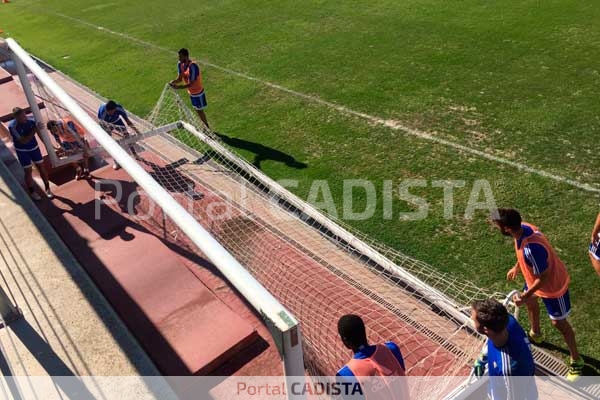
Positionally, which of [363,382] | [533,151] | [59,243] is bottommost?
[59,243]

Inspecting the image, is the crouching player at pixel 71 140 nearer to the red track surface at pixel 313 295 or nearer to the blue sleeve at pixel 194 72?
the red track surface at pixel 313 295

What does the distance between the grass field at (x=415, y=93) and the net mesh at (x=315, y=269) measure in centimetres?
56

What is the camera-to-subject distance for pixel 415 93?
421 inches

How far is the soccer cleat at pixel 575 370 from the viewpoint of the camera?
16.3 ft

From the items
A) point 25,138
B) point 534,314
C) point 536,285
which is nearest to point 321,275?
point 534,314

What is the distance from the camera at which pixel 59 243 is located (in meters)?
7.39

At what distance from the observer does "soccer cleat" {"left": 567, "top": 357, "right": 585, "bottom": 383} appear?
16.3 ft

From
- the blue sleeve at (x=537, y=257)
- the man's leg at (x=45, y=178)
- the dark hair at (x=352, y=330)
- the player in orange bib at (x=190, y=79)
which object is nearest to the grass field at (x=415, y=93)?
the player in orange bib at (x=190, y=79)

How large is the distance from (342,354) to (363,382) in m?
1.88

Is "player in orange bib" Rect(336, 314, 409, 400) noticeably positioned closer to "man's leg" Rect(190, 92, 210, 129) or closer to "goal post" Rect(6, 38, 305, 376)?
"goal post" Rect(6, 38, 305, 376)

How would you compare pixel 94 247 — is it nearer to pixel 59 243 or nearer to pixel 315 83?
pixel 59 243

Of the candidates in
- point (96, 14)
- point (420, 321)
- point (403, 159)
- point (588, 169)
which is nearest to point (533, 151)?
point (588, 169)

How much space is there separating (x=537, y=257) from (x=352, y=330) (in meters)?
2.04

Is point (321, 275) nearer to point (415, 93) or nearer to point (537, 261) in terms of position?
point (537, 261)
